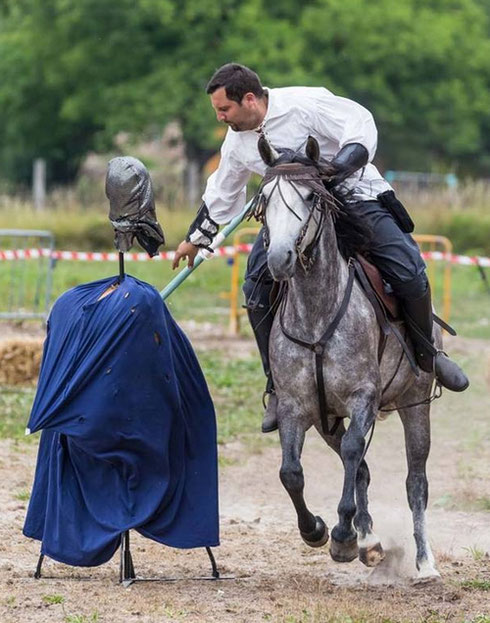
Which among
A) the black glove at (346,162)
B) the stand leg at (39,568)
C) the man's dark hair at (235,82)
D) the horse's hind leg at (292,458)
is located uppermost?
the man's dark hair at (235,82)

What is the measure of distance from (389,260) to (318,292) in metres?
0.56

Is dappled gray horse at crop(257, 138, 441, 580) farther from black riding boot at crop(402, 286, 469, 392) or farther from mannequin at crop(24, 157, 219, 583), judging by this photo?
mannequin at crop(24, 157, 219, 583)

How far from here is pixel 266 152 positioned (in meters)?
6.05

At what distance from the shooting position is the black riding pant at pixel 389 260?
6523 millimetres

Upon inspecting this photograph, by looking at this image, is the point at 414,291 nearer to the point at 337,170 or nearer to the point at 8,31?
the point at 337,170

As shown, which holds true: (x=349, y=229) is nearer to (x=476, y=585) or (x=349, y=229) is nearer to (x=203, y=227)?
(x=203, y=227)

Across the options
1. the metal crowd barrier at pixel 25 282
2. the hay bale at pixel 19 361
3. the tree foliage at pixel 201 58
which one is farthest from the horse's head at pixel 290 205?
the tree foliage at pixel 201 58

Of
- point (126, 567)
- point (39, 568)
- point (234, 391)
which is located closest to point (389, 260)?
point (126, 567)

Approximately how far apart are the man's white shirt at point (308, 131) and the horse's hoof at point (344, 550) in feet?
5.52

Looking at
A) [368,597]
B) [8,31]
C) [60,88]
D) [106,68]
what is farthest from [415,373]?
[8,31]

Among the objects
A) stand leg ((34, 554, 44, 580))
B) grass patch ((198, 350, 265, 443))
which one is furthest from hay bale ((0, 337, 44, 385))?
stand leg ((34, 554, 44, 580))

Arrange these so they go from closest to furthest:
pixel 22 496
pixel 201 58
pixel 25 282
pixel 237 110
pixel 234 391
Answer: pixel 237 110 → pixel 22 496 → pixel 234 391 → pixel 25 282 → pixel 201 58

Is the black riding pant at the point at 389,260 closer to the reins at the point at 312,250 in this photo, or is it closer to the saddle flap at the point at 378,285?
the saddle flap at the point at 378,285

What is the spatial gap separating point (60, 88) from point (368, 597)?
34.7m
